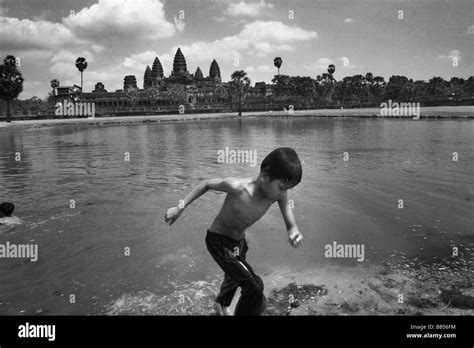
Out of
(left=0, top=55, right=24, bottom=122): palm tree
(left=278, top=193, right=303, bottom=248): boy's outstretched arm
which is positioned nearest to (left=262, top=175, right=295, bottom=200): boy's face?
(left=278, top=193, right=303, bottom=248): boy's outstretched arm

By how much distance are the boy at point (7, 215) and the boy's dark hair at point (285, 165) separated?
5419 millimetres

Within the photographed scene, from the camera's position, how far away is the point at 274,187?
2.94 metres

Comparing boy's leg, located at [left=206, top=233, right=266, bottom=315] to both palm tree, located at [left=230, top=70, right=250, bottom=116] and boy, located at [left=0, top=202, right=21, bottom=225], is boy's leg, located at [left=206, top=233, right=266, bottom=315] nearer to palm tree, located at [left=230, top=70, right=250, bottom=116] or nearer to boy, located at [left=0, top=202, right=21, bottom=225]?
boy, located at [left=0, top=202, right=21, bottom=225]

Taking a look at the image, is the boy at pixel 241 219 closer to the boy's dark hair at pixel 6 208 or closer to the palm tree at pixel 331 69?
the boy's dark hair at pixel 6 208

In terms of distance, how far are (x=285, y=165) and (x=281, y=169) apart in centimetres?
5

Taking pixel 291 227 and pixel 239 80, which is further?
pixel 239 80

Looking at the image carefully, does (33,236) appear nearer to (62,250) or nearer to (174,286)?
(62,250)

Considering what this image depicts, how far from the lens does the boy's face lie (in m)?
2.89

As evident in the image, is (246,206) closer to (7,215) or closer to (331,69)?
(7,215)

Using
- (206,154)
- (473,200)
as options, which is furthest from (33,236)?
(206,154)

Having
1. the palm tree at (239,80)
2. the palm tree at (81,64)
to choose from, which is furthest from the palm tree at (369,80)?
the palm tree at (81,64)

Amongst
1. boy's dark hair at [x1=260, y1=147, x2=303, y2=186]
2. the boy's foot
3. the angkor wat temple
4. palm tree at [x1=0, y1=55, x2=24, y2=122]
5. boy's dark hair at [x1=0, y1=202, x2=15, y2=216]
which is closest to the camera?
boy's dark hair at [x1=260, y1=147, x2=303, y2=186]

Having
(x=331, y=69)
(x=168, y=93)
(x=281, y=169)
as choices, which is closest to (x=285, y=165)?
(x=281, y=169)

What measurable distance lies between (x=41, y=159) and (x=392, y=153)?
14.9 m
